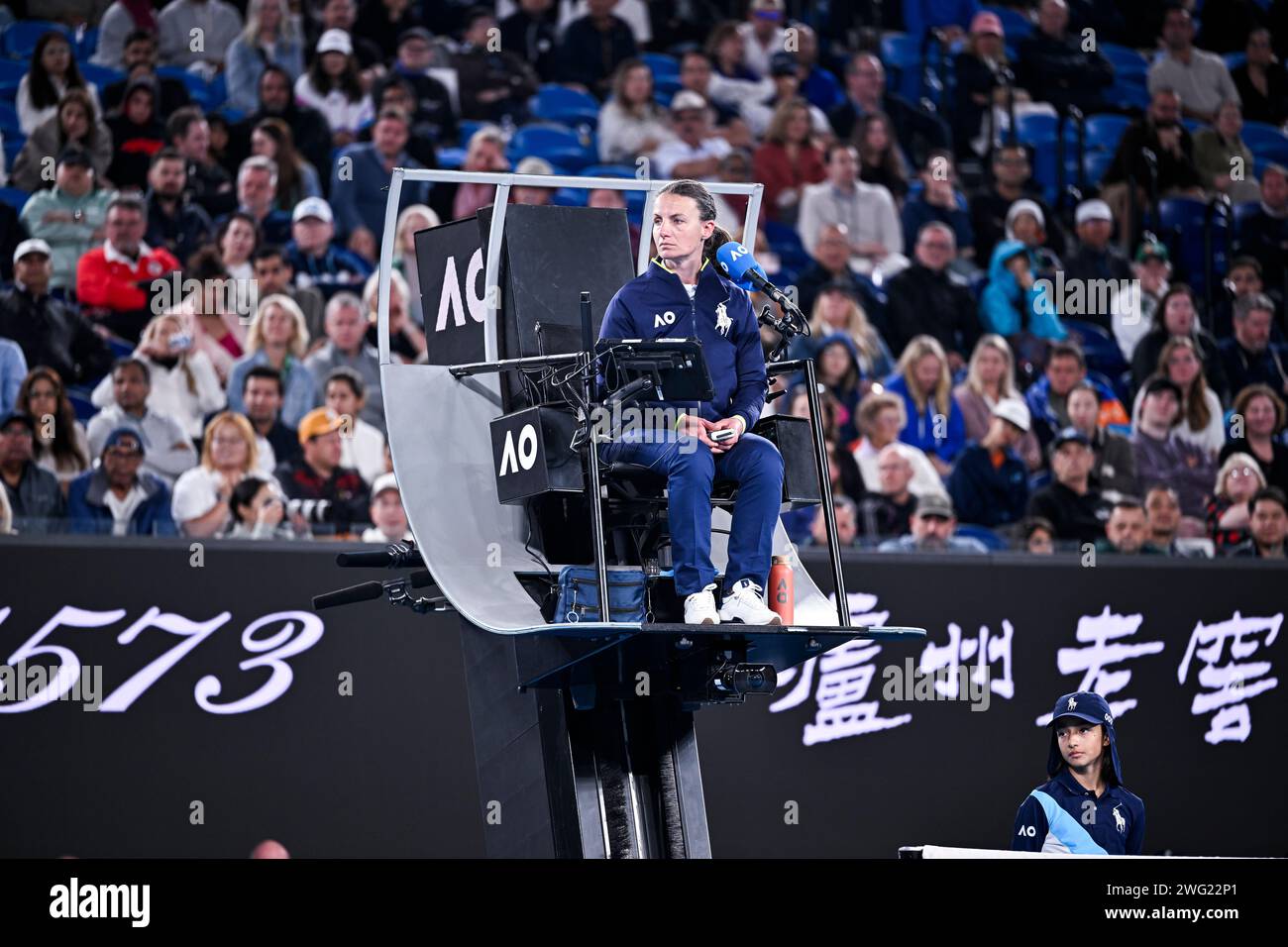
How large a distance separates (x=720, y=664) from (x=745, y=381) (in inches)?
39.9

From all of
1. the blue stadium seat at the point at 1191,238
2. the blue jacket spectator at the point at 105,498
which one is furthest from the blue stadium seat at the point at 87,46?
the blue stadium seat at the point at 1191,238

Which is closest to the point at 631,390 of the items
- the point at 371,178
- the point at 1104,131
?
the point at 371,178

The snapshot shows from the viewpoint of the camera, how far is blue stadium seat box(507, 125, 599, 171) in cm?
1371

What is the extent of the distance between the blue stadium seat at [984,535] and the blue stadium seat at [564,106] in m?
4.88

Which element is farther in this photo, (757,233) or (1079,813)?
(757,233)

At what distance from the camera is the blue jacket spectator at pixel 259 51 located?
1305 centimetres

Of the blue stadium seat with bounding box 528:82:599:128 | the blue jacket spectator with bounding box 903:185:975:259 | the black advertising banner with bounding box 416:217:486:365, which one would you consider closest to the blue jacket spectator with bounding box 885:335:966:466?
the blue jacket spectator with bounding box 903:185:975:259

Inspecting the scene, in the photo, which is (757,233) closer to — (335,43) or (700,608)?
(335,43)

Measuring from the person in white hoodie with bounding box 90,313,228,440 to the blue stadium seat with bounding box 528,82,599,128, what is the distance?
4.41 m

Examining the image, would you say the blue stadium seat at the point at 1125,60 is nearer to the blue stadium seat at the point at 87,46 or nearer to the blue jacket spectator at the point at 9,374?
the blue stadium seat at the point at 87,46

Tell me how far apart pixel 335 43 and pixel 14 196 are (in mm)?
2568

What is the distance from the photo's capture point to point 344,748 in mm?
9242

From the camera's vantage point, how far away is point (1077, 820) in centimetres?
637
